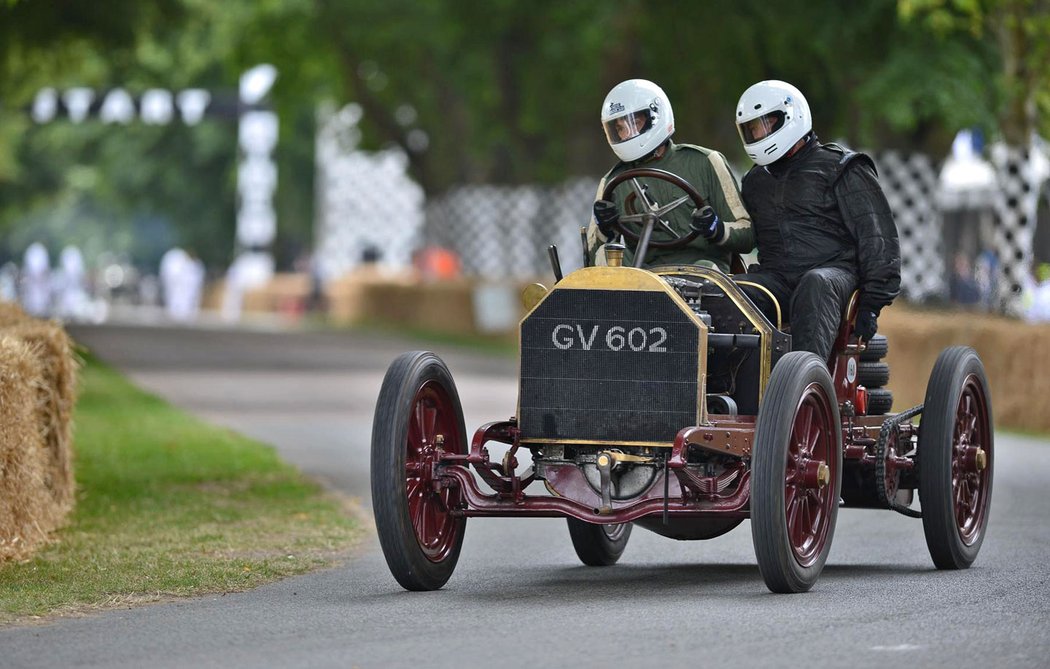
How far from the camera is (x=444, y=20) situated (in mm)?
38062

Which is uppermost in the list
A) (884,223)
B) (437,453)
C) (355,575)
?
(884,223)

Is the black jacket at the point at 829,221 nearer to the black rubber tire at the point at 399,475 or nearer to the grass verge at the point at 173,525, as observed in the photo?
the black rubber tire at the point at 399,475

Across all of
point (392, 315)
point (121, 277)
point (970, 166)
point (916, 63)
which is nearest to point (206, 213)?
point (121, 277)

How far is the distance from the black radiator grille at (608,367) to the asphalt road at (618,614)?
2.37 feet

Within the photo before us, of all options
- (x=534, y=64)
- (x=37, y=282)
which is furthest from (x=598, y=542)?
(x=37, y=282)

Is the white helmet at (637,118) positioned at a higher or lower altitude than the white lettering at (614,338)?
higher

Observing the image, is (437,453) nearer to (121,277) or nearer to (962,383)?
(962,383)

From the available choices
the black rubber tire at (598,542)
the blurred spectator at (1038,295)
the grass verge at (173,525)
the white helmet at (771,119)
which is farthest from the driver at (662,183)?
the blurred spectator at (1038,295)

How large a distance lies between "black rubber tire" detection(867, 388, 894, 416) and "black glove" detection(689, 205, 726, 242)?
4.32 feet

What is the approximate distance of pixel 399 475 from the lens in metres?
8.95

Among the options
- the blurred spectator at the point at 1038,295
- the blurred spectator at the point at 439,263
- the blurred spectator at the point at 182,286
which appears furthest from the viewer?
the blurred spectator at the point at 182,286

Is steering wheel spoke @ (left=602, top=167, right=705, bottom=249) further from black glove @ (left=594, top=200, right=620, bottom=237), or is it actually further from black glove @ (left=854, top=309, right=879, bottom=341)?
black glove @ (left=854, top=309, right=879, bottom=341)

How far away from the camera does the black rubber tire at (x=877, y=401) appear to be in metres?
10.5

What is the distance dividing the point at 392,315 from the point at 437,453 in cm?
3757
